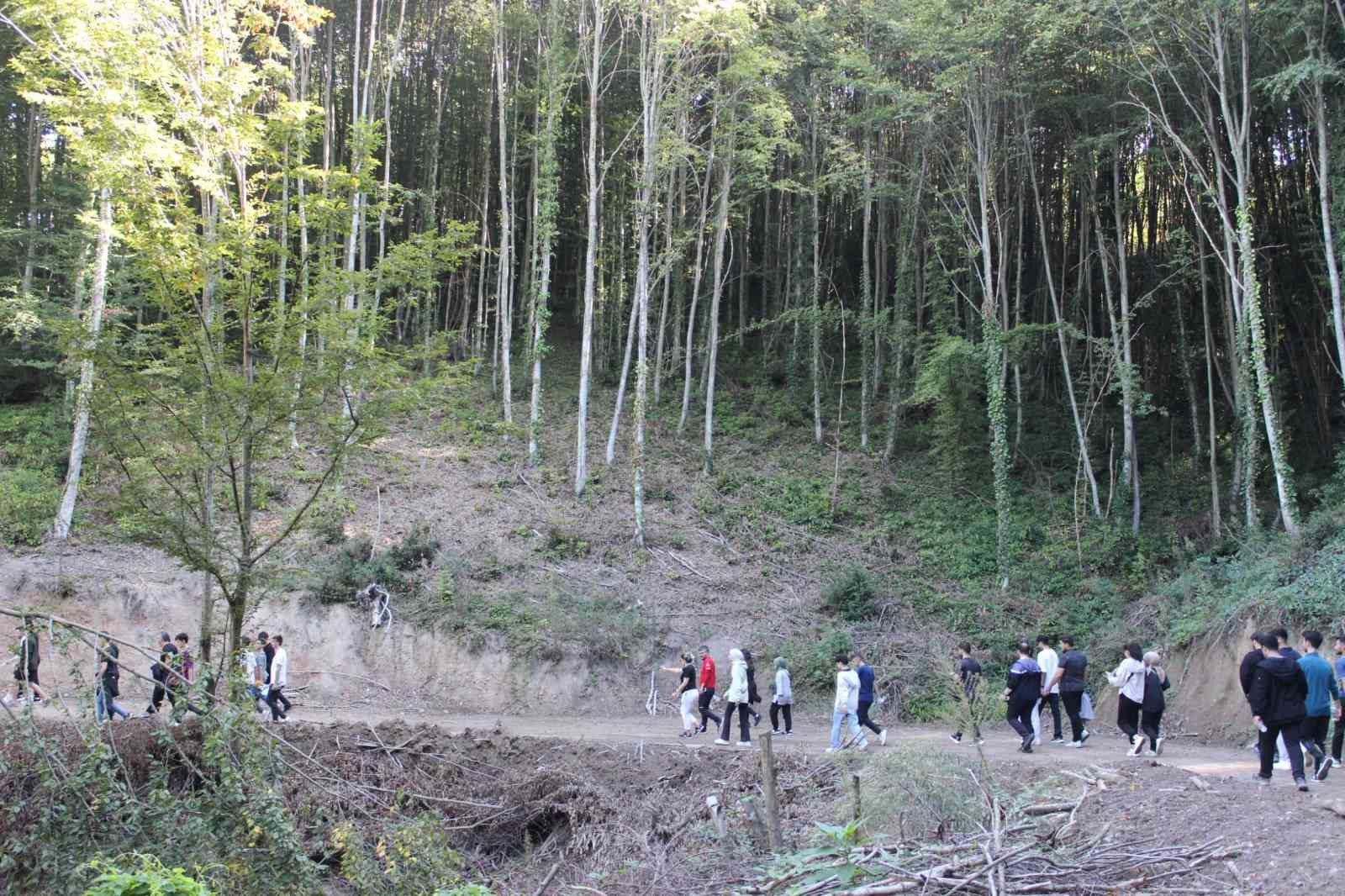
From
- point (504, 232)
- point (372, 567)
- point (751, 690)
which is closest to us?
point (751, 690)

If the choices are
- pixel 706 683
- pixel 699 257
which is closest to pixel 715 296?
pixel 699 257

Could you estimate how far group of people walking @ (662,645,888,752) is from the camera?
13.6 meters

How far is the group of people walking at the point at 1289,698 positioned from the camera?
30.5 feet

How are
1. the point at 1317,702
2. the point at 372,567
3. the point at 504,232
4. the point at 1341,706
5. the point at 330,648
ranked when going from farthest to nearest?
1. the point at 504,232
2. the point at 372,567
3. the point at 330,648
4. the point at 1341,706
5. the point at 1317,702

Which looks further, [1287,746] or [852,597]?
[852,597]

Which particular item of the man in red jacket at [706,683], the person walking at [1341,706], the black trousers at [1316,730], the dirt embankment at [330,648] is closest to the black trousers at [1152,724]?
the person walking at [1341,706]

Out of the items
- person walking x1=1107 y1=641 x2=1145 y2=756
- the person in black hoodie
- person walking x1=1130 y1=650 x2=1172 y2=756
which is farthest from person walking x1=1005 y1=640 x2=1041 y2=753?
the person in black hoodie

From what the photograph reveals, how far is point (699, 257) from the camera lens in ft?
95.2

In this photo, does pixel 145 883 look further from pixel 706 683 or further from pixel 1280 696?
pixel 1280 696

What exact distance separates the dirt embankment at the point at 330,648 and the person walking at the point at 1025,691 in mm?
8604

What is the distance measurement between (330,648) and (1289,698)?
16433 millimetres

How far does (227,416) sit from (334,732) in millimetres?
5040

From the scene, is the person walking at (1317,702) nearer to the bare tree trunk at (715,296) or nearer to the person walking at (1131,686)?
the person walking at (1131,686)

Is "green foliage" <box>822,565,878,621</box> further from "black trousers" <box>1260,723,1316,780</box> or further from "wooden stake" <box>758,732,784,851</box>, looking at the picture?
"wooden stake" <box>758,732,784,851</box>
